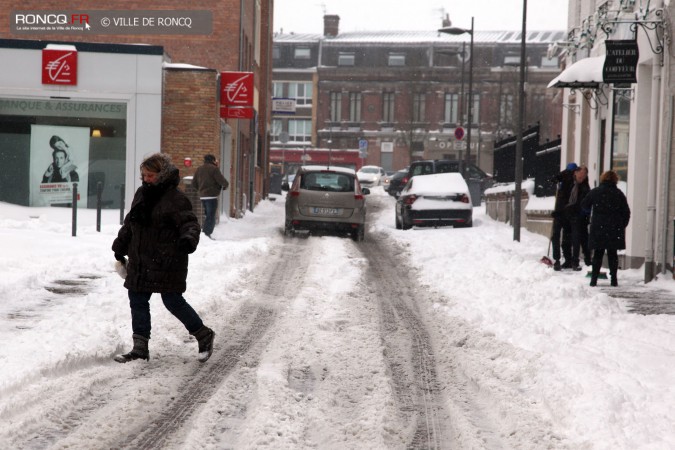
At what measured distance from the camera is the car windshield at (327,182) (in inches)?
836

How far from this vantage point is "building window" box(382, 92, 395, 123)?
7881 cm

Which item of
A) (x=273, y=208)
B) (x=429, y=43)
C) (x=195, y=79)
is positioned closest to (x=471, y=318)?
(x=195, y=79)

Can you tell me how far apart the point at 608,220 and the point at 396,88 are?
65862 mm

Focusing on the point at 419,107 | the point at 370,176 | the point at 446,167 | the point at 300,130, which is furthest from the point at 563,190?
the point at 300,130

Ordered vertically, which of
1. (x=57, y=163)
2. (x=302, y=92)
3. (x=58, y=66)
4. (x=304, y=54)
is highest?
(x=304, y=54)

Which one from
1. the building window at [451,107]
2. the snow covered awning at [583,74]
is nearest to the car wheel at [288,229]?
the snow covered awning at [583,74]

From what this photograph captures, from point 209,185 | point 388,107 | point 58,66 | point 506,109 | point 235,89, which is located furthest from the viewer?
point 388,107

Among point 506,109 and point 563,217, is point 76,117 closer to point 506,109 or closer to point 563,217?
point 563,217

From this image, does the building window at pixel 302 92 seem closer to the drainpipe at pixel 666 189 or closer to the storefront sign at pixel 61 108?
the storefront sign at pixel 61 108

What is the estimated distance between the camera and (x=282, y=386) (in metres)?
6.45

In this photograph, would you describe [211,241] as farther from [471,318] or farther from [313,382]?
[313,382]

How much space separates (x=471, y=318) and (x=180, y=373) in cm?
368

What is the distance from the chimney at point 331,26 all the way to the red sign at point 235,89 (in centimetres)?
5978

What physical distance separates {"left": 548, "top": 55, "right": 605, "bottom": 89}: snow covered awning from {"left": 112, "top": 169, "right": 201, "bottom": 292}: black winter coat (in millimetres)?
11332
